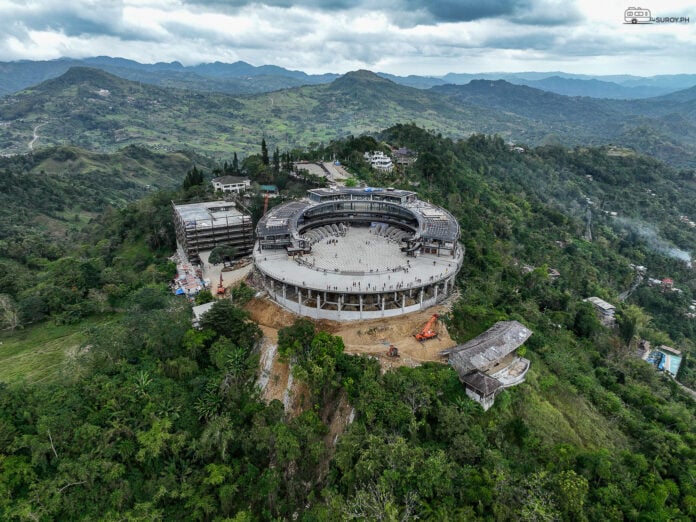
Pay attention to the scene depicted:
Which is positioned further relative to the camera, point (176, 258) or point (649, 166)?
point (649, 166)

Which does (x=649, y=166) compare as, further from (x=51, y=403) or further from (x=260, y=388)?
(x=51, y=403)

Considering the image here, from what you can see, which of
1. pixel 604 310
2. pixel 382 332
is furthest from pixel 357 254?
pixel 604 310

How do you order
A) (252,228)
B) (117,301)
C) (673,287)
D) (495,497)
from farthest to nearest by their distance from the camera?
(673,287)
(252,228)
(117,301)
(495,497)

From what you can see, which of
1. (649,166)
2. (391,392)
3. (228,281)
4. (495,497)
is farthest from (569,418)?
(649,166)

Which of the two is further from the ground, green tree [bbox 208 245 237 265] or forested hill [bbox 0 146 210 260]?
green tree [bbox 208 245 237 265]

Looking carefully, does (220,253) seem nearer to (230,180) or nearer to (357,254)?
(357,254)

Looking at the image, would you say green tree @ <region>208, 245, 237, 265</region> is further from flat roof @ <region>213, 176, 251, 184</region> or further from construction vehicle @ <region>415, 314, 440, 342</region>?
construction vehicle @ <region>415, 314, 440, 342</region>

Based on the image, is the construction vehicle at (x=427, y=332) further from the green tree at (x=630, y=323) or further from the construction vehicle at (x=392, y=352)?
the green tree at (x=630, y=323)

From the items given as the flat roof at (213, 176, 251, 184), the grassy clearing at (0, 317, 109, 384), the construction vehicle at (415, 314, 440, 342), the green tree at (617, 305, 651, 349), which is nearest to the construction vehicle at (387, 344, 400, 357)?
the construction vehicle at (415, 314, 440, 342)
